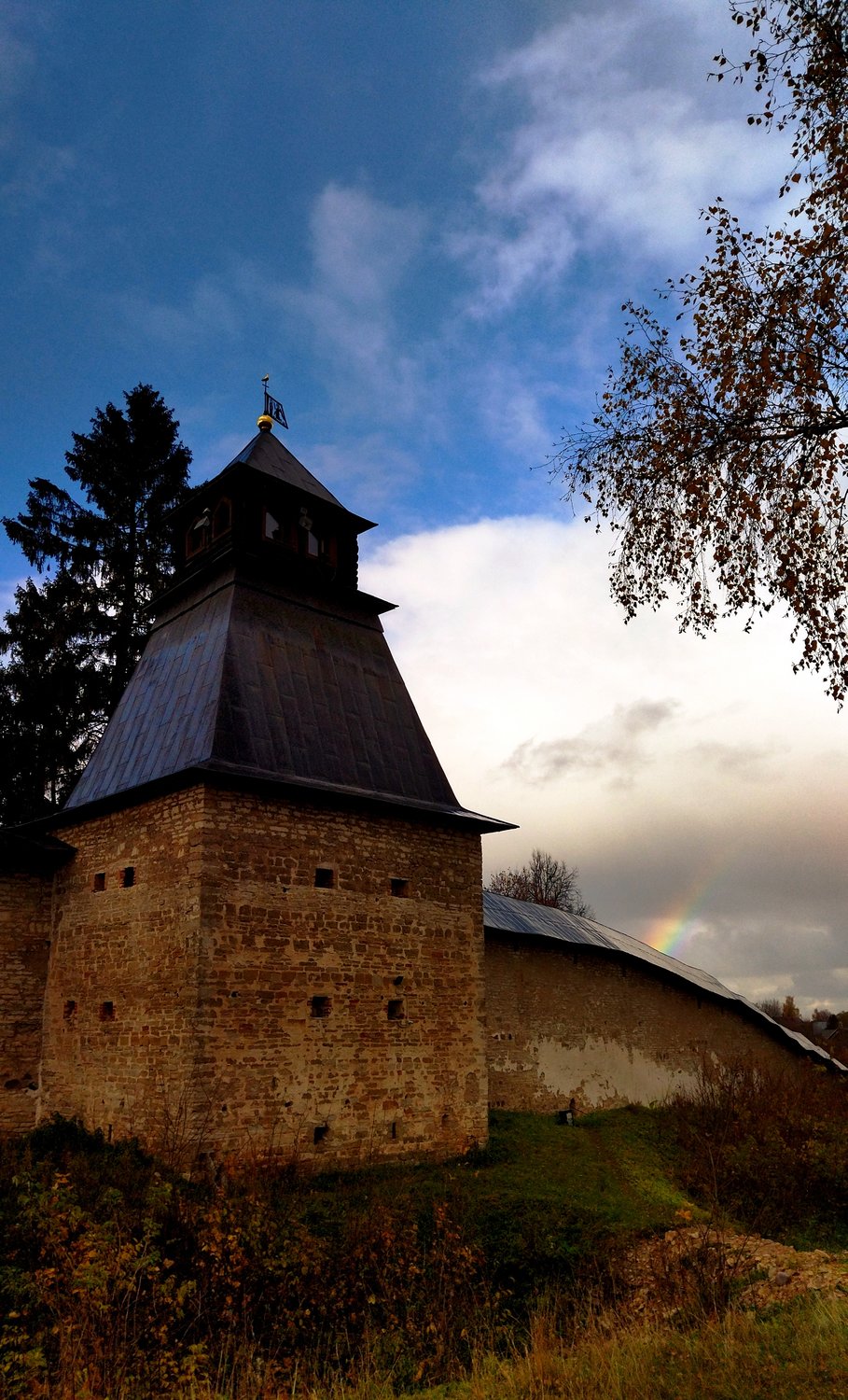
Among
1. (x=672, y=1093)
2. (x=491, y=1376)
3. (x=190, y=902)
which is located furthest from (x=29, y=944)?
(x=672, y=1093)

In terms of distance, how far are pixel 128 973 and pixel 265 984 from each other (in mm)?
1980

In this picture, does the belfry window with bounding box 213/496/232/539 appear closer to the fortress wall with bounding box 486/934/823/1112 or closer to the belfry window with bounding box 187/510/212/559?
the belfry window with bounding box 187/510/212/559

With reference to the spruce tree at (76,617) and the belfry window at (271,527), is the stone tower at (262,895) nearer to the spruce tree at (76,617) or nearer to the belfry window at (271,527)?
the belfry window at (271,527)

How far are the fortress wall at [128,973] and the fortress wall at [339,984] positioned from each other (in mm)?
396

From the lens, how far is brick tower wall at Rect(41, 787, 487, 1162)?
10734mm

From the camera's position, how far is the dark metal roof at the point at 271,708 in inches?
493

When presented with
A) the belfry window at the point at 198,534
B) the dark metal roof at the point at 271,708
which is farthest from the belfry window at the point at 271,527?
the belfry window at the point at 198,534

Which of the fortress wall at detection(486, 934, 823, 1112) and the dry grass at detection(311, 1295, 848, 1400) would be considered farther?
the fortress wall at detection(486, 934, 823, 1112)

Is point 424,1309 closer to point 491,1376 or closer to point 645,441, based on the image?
point 491,1376

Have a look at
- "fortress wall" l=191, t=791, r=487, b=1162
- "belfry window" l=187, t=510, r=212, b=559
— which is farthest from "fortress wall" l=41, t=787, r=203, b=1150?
"belfry window" l=187, t=510, r=212, b=559

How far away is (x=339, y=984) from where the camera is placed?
12.0m

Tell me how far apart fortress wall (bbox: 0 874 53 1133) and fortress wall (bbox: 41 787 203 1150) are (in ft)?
0.67

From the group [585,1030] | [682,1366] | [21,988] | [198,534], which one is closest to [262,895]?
[21,988]

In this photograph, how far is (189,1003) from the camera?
10.6 m
